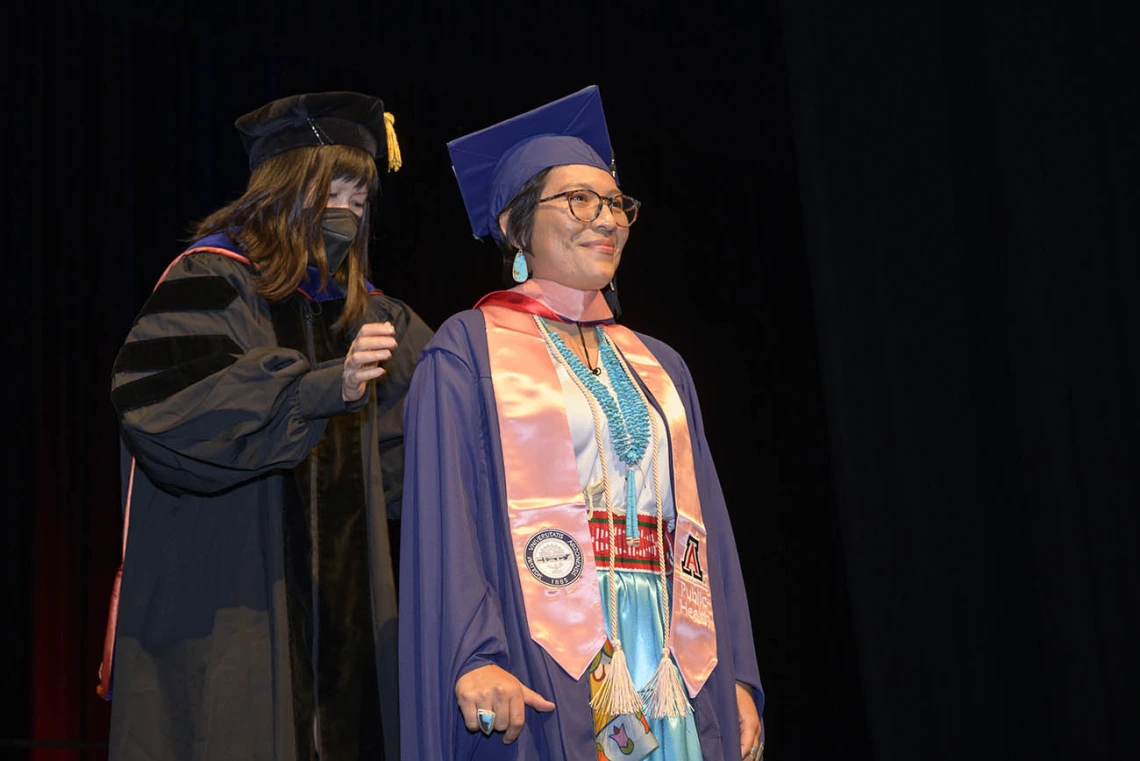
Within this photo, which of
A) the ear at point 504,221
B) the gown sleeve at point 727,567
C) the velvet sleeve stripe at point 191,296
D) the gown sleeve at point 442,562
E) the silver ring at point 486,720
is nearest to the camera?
the silver ring at point 486,720

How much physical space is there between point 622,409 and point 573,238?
0.37 meters

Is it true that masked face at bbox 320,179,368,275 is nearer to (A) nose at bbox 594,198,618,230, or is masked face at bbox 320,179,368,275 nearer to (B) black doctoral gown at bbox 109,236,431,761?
(B) black doctoral gown at bbox 109,236,431,761

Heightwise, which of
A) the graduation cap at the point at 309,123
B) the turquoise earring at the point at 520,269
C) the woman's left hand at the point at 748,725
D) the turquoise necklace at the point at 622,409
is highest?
the graduation cap at the point at 309,123

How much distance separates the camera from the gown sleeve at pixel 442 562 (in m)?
1.99

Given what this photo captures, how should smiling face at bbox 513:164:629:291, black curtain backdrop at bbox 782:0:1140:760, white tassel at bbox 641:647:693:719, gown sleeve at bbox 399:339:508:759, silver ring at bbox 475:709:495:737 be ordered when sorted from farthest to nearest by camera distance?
black curtain backdrop at bbox 782:0:1140:760 → smiling face at bbox 513:164:629:291 → white tassel at bbox 641:647:693:719 → gown sleeve at bbox 399:339:508:759 → silver ring at bbox 475:709:495:737

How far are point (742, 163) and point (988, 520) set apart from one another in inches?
107

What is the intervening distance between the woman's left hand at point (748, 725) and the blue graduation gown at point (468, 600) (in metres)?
0.03

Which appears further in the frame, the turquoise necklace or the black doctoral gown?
the turquoise necklace

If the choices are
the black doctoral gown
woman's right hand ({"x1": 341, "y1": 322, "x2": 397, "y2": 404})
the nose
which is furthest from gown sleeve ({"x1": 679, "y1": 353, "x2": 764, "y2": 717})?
woman's right hand ({"x1": 341, "y1": 322, "x2": 397, "y2": 404})

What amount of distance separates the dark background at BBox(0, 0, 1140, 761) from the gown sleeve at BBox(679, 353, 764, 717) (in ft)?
4.69

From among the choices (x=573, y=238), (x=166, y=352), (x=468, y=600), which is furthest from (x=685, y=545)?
(x=166, y=352)

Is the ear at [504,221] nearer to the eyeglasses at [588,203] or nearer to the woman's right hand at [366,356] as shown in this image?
the eyeglasses at [588,203]

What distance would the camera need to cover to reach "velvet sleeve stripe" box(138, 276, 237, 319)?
87.4 inches

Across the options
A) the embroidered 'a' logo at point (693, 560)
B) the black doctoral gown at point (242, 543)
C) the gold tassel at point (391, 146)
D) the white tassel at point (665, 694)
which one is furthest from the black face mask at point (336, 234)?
the white tassel at point (665, 694)
